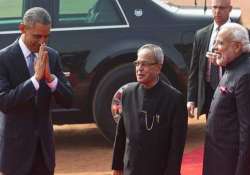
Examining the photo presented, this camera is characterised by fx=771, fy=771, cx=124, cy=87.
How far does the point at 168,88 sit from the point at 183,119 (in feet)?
0.72

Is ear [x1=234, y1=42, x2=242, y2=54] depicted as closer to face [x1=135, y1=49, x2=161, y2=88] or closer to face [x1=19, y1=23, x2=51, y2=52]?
face [x1=135, y1=49, x2=161, y2=88]

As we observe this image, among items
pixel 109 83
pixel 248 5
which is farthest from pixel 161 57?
pixel 248 5

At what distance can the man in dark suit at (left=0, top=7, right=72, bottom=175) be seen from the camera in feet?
15.6

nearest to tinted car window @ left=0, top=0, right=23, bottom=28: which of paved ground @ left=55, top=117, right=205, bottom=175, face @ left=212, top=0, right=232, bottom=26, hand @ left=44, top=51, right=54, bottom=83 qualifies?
paved ground @ left=55, top=117, right=205, bottom=175

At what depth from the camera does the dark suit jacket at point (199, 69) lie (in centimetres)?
671

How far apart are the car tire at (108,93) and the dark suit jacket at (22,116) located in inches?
143

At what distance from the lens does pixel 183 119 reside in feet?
15.9

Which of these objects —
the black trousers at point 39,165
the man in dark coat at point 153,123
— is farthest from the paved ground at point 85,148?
the man in dark coat at point 153,123

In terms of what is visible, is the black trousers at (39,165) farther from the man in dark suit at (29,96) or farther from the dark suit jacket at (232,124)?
the dark suit jacket at (232,124)

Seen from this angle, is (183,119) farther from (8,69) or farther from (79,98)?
(79,98)

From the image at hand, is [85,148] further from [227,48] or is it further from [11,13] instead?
[227,48]

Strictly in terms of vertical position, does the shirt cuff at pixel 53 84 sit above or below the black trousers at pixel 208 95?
above

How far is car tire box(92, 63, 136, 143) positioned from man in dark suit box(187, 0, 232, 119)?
6.04ft

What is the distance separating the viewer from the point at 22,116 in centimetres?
493
